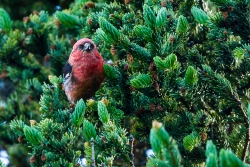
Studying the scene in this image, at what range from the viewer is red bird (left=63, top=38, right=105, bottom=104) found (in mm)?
3607

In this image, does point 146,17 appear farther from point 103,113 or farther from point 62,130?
point 62,130

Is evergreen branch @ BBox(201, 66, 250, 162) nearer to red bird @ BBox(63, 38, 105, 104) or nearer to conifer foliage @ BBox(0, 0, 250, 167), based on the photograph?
conifer foliage @ BBox(0, 0, 250, 167)

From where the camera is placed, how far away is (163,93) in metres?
2.97

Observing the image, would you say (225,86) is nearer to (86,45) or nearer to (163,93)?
(163,93)

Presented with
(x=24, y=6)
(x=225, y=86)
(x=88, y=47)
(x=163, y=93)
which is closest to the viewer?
(x=225, y=86)

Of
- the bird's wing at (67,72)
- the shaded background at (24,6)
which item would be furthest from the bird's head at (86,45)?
the shaded background at (24,6)

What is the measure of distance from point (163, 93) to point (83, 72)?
998 millimetres

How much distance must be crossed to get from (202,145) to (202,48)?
67 centimetres

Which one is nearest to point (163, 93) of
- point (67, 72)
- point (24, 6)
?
point (67, 72)

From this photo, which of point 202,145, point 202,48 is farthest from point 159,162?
point 202,48

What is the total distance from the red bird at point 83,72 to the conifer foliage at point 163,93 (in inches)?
3.6

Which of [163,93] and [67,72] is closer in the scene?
[163,93]

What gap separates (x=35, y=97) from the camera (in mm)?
4383

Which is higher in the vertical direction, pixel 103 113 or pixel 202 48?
pixel 202 48
